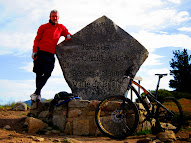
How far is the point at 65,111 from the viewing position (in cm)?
536

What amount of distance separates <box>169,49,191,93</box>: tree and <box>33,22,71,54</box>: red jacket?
49.2 ft

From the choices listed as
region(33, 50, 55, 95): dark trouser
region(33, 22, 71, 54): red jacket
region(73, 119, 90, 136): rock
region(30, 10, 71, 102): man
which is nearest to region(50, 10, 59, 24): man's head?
region(30, 10, 71, 102): man

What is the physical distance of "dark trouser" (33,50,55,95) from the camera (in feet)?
19.4

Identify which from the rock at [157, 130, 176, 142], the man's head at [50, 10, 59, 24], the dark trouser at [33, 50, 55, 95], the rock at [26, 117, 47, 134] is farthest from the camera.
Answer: the man's head at [50, 10, 59, 24]

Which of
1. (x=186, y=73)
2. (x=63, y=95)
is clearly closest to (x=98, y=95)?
(x=63, y=95)

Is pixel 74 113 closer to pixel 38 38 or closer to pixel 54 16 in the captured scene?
pixel 38 38

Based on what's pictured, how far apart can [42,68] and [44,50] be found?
0.51 m

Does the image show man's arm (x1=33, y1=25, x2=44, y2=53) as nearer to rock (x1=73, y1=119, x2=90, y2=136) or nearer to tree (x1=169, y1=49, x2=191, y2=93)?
rock (x1=73, y1=119, x2=90, y2=136)

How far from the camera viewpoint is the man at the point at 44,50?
19.4 ft

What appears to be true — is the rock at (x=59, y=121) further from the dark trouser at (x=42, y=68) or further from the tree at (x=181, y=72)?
the tree at (x=181, y=72)

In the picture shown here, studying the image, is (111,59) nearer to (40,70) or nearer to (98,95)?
(98,95)

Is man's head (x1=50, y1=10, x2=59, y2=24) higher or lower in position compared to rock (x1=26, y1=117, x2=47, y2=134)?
higher

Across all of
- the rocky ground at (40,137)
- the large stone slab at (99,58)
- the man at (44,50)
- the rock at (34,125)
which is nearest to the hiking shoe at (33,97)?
the man at (44,50)

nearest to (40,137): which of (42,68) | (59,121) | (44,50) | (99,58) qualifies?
(59,121)
